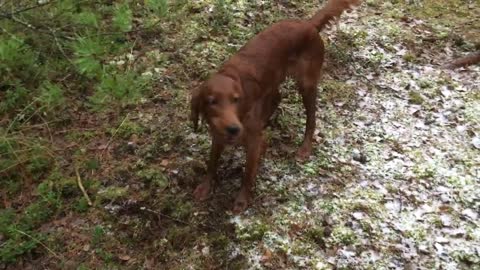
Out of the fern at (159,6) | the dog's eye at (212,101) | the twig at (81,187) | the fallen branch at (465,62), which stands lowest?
the twig at (81,187)

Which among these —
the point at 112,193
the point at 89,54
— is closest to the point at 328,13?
the point at 89,54

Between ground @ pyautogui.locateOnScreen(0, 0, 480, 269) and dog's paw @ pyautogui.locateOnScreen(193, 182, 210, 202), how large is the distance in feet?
0.21

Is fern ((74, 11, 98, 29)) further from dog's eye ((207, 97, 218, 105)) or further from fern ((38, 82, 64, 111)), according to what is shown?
dog's eye ((207, 97, 218, 105))

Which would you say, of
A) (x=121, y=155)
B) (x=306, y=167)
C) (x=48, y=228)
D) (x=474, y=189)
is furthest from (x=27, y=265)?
(x=474, y=189)

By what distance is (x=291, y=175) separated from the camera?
16.3 feet

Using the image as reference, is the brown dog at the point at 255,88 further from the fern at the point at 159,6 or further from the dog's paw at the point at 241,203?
the fern at the point at 159,6

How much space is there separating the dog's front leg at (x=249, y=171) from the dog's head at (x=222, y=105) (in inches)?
15.1

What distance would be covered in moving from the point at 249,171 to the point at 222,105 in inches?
31.2

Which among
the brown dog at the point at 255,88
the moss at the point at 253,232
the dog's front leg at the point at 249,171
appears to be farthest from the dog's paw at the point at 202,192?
the moss at the point at 253,232

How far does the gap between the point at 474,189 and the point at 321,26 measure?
2.10 metres

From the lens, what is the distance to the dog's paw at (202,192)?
4629 mm

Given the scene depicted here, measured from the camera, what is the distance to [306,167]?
16.6ft

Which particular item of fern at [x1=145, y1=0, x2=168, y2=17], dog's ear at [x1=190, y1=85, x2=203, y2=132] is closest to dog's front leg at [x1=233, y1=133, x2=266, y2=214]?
dog's ear at [x1=190, y1=85, x2=203, y2=132]

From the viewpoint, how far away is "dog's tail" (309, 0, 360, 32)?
5020 mm
